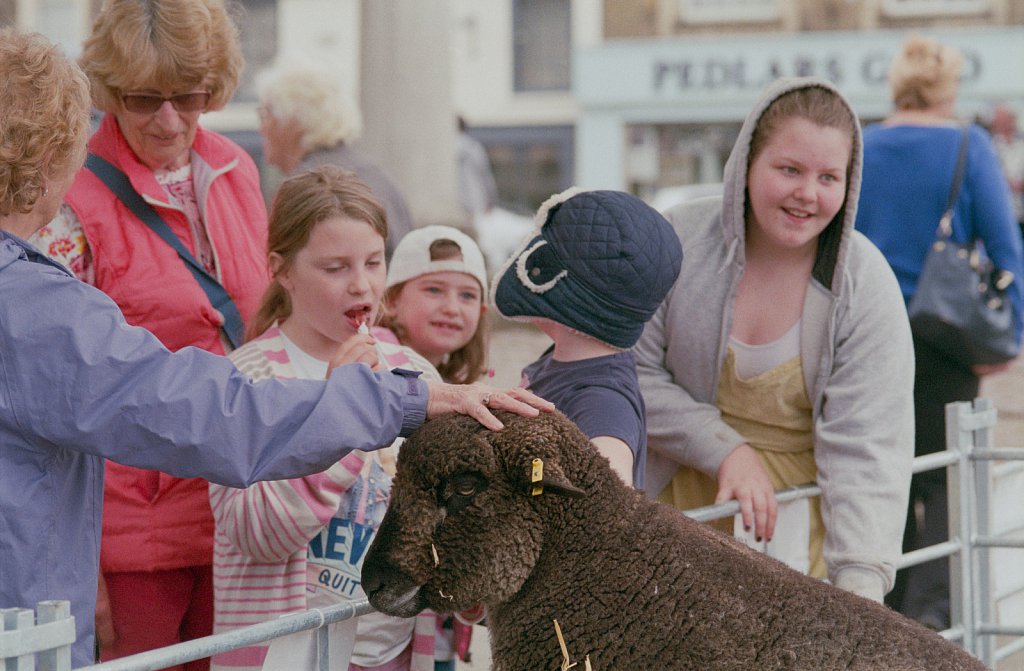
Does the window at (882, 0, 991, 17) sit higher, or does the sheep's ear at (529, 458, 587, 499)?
the window at (882, 0, 991, 17)

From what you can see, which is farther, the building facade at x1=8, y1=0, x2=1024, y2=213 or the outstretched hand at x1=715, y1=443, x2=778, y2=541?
the building facade at x1=8, y1=0, x2=1024, y2=213

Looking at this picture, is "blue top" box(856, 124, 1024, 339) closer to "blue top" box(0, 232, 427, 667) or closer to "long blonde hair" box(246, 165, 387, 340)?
"long blonde hair" box(246, 165, 387, 340)

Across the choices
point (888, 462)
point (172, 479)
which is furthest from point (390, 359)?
point (888, 462)

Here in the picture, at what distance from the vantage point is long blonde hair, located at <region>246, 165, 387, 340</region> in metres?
2.92

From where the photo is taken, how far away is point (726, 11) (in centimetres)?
2362

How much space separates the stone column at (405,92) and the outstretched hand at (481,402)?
7328mm

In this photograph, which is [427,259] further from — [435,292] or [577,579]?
[577,579]

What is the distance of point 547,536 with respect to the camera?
214cm

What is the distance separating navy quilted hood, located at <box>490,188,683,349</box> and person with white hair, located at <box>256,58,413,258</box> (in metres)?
2.12

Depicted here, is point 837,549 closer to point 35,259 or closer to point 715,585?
point 715,585

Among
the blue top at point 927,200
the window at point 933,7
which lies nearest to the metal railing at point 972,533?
the blue top at point 927,200

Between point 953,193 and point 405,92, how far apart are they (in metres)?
5.55

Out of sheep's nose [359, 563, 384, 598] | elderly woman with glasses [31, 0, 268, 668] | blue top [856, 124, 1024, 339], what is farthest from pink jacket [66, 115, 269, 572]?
blue top [856, 124, 1024, 339]

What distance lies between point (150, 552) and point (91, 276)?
646 mm
